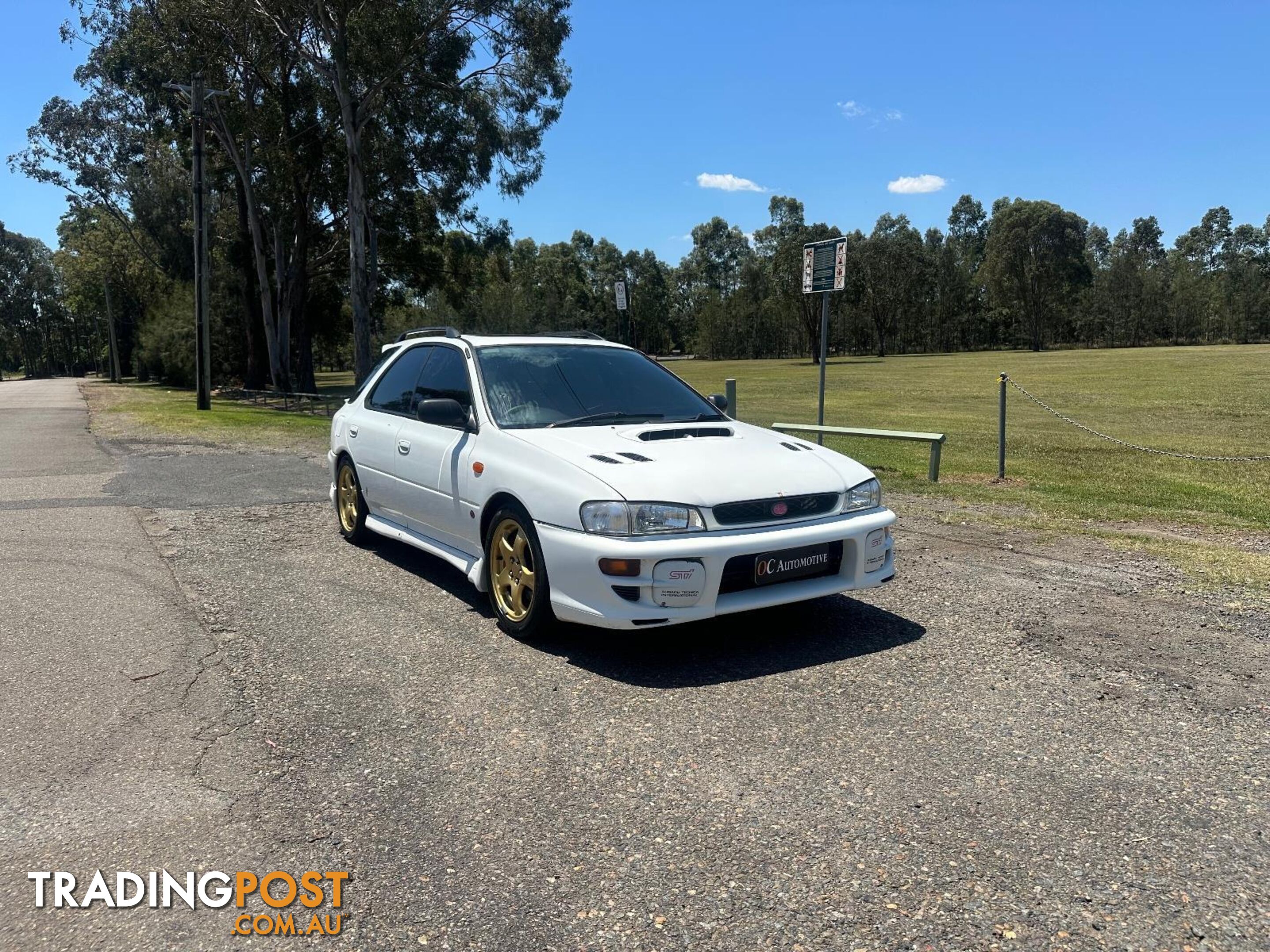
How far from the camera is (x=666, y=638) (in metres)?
5.06

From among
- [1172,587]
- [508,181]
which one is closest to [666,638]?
[1172,587]

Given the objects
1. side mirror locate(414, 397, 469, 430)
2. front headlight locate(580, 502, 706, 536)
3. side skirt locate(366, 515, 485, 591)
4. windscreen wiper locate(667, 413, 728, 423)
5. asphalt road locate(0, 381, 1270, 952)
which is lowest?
asphalt road locate(0, 381, 1270, 952)

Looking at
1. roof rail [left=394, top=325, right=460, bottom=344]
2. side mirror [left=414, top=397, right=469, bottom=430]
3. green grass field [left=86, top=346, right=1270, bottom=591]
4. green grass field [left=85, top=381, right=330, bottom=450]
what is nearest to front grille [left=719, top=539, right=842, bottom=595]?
side mirror [left=414, top=397, right=469, bottom=430]

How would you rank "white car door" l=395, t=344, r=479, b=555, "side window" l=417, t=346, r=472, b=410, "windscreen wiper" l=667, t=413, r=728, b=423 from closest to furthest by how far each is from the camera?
"white car door" l=395, t=344, r=479, b=555, "windscreen wiper" l=667, t=413, r=728, b=423, "side window" l=417, t=346, r=472, b=410

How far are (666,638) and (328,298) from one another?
147 ft

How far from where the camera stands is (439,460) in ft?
19.1

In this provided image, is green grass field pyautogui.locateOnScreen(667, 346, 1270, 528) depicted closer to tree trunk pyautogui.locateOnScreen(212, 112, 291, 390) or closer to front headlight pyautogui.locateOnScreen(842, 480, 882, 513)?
front headlight pyautogui.locateOnScreen(842, 480, 882, 513)

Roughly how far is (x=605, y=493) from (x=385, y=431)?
2.88 metres

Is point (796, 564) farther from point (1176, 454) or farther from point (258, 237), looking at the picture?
point (258, 237)

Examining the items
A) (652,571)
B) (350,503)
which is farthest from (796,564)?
(350,503)

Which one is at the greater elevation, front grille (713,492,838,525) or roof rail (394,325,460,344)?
roof rail (394,325,460,344)

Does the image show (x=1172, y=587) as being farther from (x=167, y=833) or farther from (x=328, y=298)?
(x=328, y=298)

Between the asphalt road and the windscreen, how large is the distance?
1.31 metres

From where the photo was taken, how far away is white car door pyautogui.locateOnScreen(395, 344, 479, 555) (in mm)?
5566
